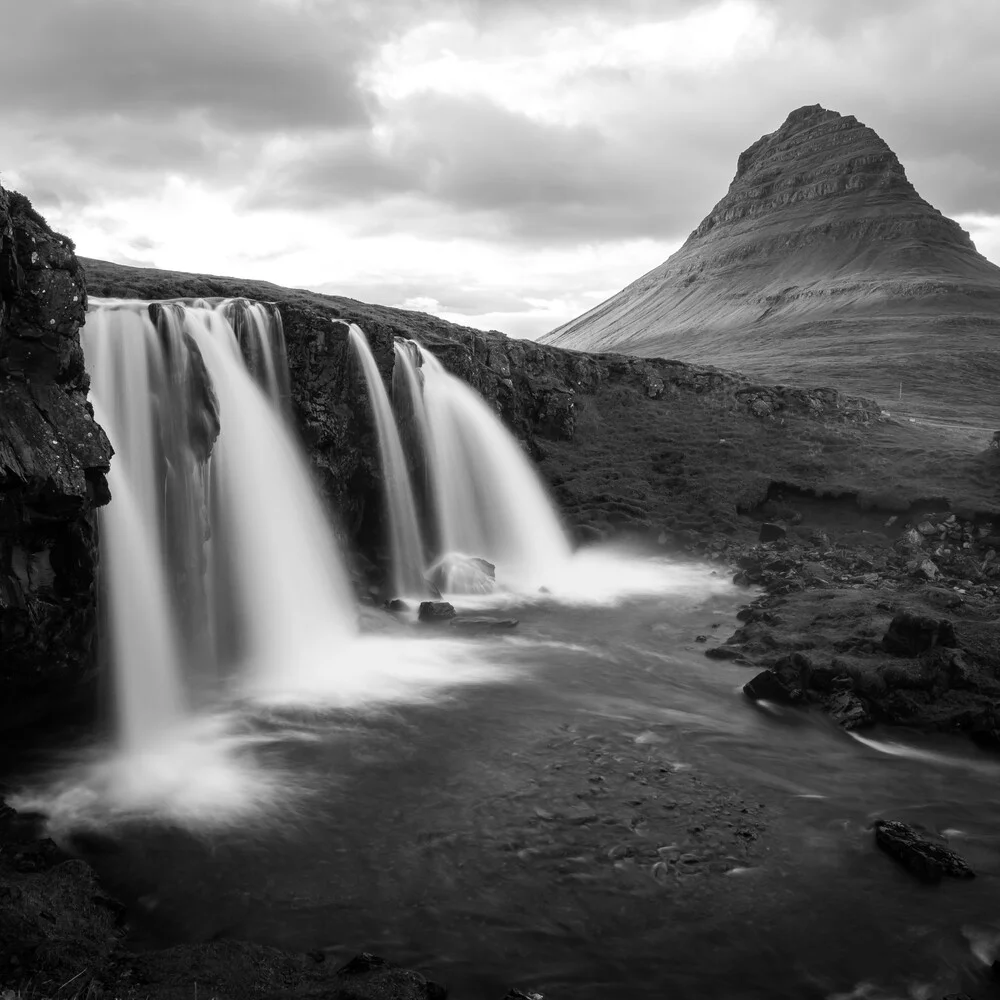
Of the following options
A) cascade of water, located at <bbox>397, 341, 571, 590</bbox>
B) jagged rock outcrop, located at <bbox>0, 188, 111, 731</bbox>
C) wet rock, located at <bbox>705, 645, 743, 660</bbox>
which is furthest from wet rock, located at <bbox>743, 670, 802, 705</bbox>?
jagged rock outcrop, located at <bbox>0, 188, 111, 731</bbox>

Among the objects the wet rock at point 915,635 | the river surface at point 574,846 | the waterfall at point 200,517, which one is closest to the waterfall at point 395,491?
the waterfall at point 200,517

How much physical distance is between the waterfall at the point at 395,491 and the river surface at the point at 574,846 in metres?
9.53

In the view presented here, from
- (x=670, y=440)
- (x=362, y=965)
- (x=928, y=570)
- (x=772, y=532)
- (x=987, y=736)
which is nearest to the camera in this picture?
(x=362, y=965)

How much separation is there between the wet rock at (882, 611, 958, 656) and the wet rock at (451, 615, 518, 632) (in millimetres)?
10449

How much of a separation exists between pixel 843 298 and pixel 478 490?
129156 millimetres

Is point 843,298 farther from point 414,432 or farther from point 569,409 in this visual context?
point 414,432

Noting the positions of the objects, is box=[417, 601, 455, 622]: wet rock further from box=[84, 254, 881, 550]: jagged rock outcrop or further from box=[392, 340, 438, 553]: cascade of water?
box=[392, 340, 438, 553]: cascade of water

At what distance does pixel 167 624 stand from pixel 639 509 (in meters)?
24.3

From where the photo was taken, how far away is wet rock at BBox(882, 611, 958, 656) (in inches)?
805

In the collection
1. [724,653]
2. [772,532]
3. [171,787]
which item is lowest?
[171,787]

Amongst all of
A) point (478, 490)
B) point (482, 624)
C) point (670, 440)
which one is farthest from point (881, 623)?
point (670, 440)

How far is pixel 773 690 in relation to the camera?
19.3m

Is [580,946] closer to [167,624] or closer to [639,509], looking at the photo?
[167,624]

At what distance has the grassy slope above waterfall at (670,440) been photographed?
37594mm
